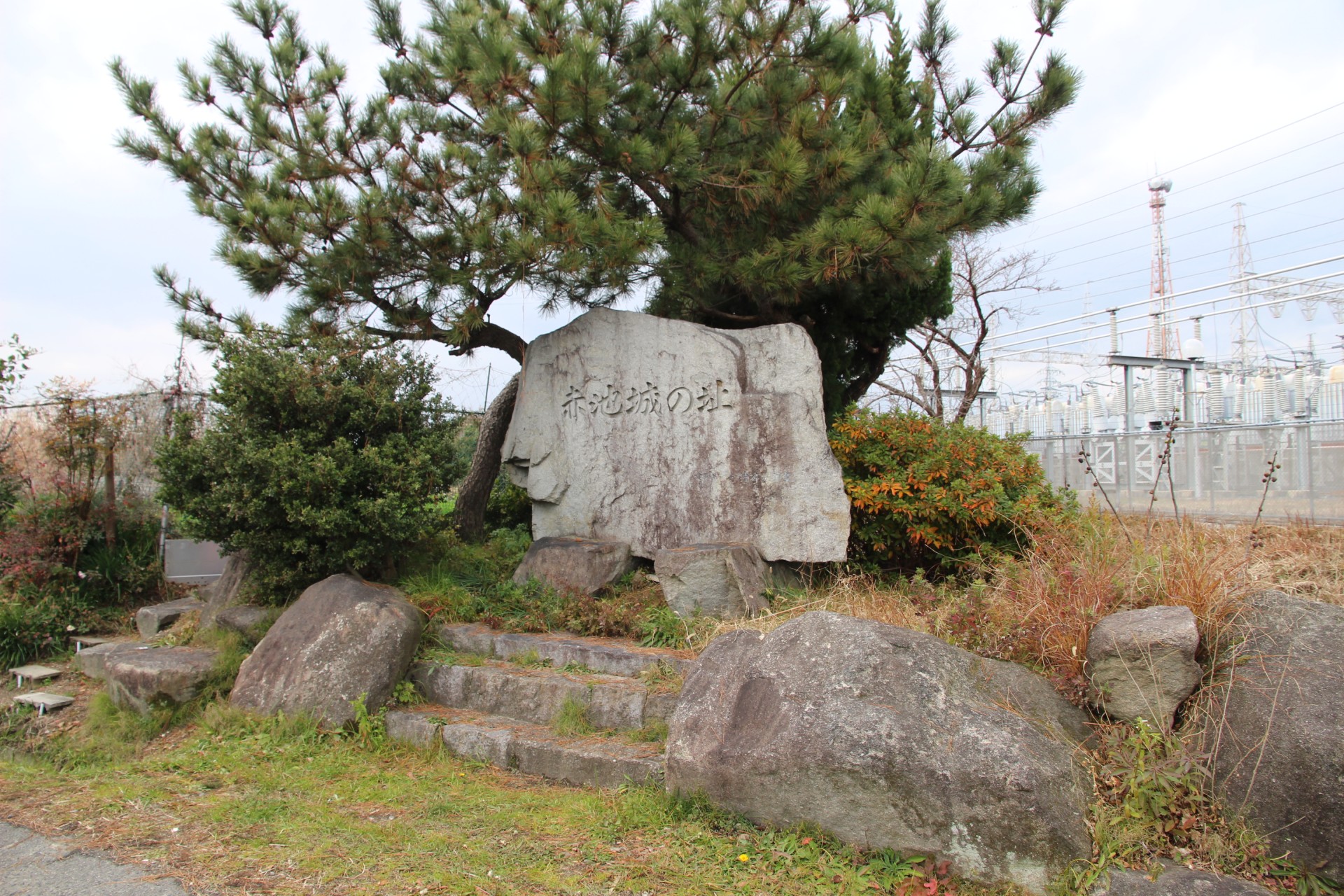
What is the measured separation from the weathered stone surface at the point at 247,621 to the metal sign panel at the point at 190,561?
6.52 feet

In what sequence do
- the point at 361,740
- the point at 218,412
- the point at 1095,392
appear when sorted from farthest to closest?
the point at 1095,392, the point at 218,412, the point at 361,740

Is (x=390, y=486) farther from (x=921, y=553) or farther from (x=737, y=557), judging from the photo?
(x=921, y=553)

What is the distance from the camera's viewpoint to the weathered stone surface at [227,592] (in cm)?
636

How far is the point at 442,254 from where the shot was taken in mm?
6695

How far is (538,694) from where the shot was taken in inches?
194

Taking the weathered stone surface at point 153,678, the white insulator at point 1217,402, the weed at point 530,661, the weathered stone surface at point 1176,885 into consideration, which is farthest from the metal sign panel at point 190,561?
the white insulator at point 1217,402

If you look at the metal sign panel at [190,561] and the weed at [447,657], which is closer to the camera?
the weed at [447,657]

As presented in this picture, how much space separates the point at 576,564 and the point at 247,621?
237 centimetres

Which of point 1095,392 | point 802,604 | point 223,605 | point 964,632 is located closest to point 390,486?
point 223,605

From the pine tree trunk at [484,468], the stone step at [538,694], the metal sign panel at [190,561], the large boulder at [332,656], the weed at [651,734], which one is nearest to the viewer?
the weed at [651,734]

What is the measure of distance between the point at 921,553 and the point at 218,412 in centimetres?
539

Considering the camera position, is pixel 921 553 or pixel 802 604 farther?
pixel 921 553

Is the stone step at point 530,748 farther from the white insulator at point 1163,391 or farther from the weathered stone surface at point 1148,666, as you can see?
the white insulator at point 1163,391

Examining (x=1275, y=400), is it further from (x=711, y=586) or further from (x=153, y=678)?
(x=153, y=678)
